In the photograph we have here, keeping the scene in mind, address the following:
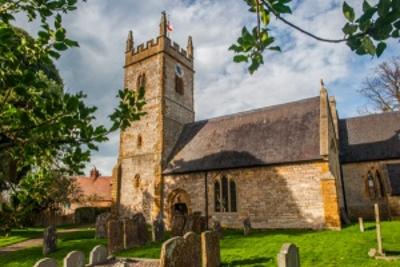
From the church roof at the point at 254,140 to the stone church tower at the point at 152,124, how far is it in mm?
1504

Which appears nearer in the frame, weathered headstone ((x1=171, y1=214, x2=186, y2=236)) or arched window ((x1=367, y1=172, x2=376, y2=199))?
weathered headstone ((x1=171, y1=214, x2=186, y2=236))

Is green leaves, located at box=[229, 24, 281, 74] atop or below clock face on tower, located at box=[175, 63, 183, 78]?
below

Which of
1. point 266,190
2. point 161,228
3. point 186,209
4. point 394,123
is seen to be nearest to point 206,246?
point 161,228

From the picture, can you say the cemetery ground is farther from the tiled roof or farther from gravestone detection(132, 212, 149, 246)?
the tiled roof

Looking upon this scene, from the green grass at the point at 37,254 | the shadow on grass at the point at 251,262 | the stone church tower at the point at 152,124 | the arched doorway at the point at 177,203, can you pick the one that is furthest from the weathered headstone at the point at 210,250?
the stone church tower at the point at 152,124

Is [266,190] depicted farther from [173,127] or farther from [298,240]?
[173,127]

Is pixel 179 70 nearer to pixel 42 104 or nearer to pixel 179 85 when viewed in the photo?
pixel 179 85

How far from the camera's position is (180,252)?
666cm

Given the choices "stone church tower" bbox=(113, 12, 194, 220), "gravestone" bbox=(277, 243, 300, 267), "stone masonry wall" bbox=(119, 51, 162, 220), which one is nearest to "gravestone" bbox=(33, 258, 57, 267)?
"gravestone" bbox=(277, 243, 300, 267)

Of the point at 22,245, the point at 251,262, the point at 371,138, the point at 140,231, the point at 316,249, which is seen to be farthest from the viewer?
the point at 371,138

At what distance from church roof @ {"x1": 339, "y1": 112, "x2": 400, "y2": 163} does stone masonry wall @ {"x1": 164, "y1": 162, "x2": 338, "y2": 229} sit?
23.9ft

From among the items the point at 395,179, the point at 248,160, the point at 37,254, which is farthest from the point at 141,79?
the point at 395,179

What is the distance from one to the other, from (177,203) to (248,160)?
19.5 feet

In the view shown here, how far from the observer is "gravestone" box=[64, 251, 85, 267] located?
25.6ft
